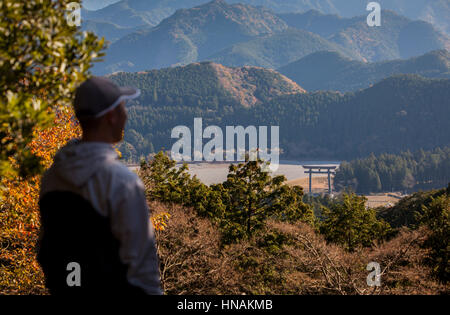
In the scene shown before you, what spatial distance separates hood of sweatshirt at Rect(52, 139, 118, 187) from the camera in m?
2.36

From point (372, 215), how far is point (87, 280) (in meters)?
30.2

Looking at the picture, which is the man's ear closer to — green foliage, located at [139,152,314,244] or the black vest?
the black vest

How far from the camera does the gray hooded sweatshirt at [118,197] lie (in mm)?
2281

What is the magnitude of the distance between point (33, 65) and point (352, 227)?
26658mm

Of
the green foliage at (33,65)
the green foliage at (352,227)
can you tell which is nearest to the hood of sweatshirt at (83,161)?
the green foliage at (33,65)

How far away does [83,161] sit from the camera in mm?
2404

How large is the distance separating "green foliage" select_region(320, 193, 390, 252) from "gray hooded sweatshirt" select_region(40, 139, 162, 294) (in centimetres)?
2540

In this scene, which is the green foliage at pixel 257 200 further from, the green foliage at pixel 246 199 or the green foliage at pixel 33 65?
the green foliage at pixel 33 65

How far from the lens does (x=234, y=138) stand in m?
197

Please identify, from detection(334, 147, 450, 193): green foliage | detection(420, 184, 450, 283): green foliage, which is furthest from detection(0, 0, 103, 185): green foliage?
detection(334, 147, 450, 193): green foliage

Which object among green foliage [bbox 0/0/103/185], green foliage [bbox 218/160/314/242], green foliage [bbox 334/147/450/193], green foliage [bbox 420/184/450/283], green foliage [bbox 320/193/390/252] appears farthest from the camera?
green foliage [bbox 334/147/450/193]

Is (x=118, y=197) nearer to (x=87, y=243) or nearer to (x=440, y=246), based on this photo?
(x=87, y=243)
